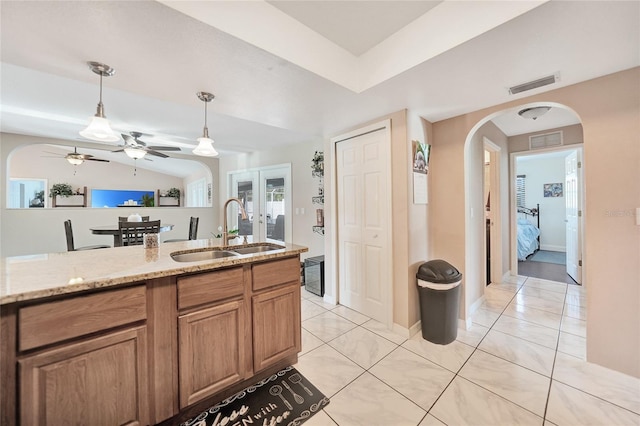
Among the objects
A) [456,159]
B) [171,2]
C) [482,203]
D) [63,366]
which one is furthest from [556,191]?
[63,366]

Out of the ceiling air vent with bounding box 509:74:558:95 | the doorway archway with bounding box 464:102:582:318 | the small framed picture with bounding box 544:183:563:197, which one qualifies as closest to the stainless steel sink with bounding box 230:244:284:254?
the doorway archway with bounding box 464:102:582:318

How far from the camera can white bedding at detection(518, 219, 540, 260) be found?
5117 mm

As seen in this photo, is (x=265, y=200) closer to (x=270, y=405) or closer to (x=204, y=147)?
(x=204, y=147)

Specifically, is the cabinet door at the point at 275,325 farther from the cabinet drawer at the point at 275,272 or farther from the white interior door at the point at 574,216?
the white interior door at the point at 574,216

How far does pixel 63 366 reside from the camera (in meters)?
1.05

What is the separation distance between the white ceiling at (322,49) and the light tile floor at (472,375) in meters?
2.23

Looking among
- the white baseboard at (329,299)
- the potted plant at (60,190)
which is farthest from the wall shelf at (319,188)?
the potted plant at (60,190)

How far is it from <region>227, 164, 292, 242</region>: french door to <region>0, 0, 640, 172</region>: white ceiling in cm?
233

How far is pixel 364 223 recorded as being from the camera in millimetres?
2766

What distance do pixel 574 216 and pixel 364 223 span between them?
3.49 m

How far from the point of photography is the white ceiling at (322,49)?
4.08 ft

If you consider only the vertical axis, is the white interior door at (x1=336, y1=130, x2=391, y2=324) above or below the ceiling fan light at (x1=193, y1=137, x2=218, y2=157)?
below

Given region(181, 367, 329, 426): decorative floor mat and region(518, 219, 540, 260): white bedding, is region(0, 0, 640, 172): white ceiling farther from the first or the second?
region(518, 219, 540, 260): white bedding

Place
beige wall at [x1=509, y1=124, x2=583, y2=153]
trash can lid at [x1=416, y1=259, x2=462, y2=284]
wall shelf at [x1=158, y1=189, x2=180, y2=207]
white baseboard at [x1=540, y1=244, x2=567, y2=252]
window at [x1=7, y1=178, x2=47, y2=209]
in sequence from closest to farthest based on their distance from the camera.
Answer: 1. trash can lid at [x1=416, y1=259, x2=462, y2=284]
2. beige wall at [x1=509, y1=124, x2=583, y2=153]
3. white baseboard at [x1=540, y1=244, x2=567, y2=252]
4. window at [x1=7, y1=178, x2=47, y2=209]
5. wall shelf at [x1=158, y1=189, x2=180, y2=207]
